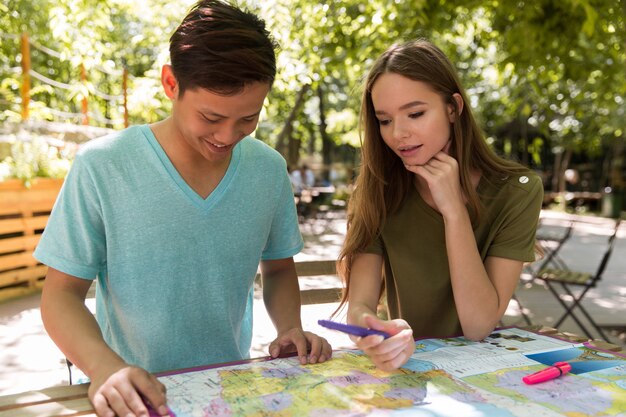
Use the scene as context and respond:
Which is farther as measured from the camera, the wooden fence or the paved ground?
the wooden fence

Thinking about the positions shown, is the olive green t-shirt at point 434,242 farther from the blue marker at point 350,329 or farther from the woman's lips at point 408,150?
the blue marker at point 350,329

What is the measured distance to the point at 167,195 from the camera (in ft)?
5.50

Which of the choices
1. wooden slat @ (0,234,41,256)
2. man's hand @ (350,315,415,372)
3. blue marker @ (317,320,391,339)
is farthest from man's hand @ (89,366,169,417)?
wooden slat @ (0,234,41,256)

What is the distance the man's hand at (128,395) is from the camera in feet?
3.98

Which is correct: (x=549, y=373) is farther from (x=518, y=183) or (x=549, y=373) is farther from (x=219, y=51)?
(x=219, y=51)

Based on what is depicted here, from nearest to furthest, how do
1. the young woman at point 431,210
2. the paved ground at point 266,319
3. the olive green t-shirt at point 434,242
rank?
the young woman at point 431,210 < the olive green t-shirt at point 434,242 < the paved ground at point 266,319

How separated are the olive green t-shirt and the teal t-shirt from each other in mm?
491

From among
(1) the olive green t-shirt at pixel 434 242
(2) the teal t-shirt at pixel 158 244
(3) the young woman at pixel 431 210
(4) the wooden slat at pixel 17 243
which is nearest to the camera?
(2) the teal t-shirt at pixel 158 244

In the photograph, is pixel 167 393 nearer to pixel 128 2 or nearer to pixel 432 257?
pixel 432 257

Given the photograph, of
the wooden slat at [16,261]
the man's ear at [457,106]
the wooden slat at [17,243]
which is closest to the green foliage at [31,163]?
the wooden slat at [17,243]

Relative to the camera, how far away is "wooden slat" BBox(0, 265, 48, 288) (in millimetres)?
6281

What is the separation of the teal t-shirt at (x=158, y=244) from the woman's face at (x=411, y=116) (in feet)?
A: 1.37

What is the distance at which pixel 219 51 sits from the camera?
153cm

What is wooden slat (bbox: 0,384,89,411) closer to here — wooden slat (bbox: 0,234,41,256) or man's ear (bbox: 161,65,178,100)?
man's ear (bbox: 161,65,178,100)
